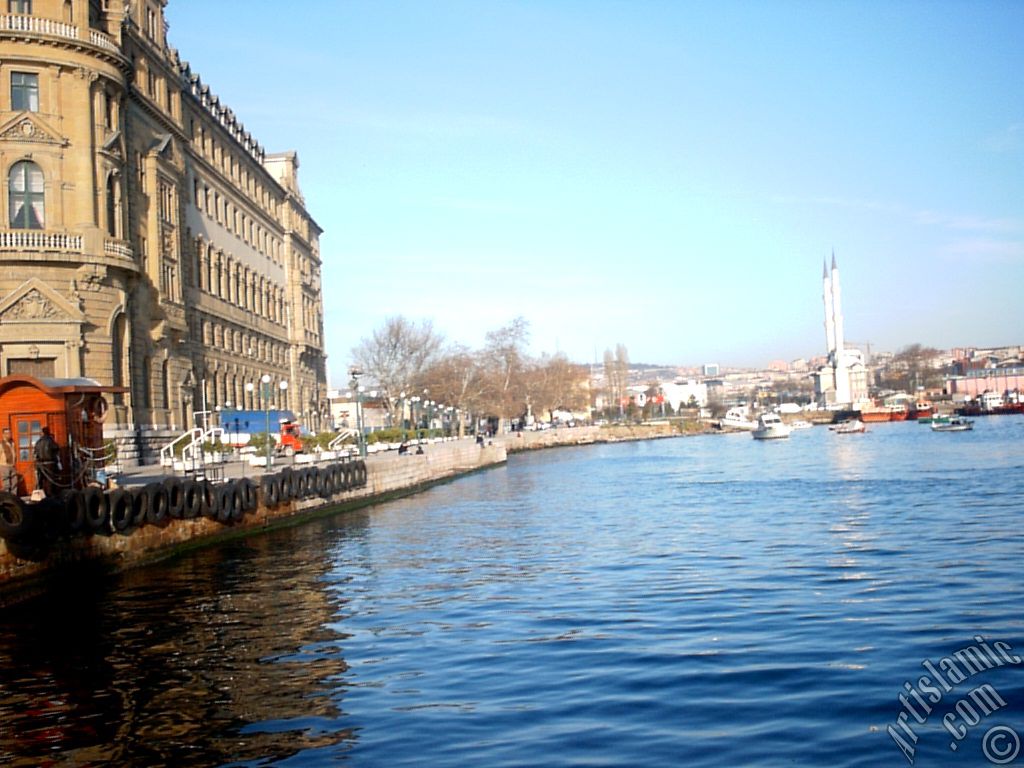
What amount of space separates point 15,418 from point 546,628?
1578 centimetres

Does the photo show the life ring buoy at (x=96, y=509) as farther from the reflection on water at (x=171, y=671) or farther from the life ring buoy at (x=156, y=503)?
the life ring buoy at (x=156, y=503)

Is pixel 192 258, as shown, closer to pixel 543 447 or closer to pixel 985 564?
pixel 985 564

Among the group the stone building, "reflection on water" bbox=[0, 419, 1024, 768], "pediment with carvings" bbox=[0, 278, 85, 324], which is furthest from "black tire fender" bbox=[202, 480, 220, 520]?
"pediment with carvings" bbox=[0, 278, 85, 324]

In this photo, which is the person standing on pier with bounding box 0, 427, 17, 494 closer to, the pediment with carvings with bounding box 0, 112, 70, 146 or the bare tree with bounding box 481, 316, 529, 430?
the pediment with carvings with bounding box 0, 112, 70, 146

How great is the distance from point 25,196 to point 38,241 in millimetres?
2000

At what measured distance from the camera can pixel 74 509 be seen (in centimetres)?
2344

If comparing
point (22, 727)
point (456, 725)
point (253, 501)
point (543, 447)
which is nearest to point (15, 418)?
point (253, 501)

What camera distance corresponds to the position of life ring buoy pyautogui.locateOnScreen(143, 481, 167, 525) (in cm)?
2642

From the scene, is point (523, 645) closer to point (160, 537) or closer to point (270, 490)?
point (160, 537)

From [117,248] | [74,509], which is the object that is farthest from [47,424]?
[117,248]

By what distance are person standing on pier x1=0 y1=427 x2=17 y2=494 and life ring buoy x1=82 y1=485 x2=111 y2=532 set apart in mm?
1468

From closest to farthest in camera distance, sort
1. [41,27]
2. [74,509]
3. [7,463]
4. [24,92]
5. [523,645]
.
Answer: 1. [523,645]
2. [74,509]
3. [7,463]
4. [41,27]
5. [24,92]

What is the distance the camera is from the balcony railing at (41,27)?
41.4 metres

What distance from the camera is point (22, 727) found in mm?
12281
